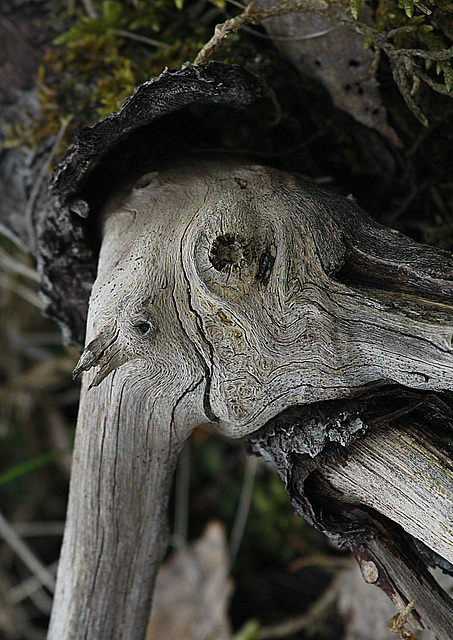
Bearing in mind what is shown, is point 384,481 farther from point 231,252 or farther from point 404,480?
point 231,252

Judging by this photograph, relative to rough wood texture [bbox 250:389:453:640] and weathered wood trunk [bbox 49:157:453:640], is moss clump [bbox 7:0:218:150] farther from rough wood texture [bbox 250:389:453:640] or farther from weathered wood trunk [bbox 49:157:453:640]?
rough wood texture [bbox 250:389:453:640]

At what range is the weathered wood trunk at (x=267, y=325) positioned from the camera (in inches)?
43.7

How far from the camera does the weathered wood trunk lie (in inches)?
43.7

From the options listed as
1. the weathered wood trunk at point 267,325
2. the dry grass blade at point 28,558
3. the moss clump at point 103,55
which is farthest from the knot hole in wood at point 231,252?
the dry grass blade at point 28,558

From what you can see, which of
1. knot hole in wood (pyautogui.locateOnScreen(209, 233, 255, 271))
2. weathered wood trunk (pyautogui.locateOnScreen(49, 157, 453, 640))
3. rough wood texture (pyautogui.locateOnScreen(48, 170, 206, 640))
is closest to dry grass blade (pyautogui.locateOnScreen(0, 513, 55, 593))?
rough wood texture (pyautogui.locateOnScreen(48, 170, 206, 640))

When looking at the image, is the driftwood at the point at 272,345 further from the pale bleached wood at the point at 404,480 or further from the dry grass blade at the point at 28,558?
the dry grass blade at the point at 28,558

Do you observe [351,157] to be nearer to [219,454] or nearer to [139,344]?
[139,344]

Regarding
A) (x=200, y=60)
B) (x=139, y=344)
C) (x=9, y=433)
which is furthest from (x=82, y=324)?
(x=9, y=433)

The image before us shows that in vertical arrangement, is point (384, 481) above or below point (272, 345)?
below

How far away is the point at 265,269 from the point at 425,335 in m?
0.34

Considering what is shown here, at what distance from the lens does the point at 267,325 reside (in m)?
1.14

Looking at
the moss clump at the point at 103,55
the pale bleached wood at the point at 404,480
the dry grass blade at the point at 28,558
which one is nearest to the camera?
the pale bleached wood at the point at 404,480

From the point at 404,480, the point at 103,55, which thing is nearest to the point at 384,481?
the point at 404,480

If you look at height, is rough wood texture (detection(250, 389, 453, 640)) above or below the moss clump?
below
